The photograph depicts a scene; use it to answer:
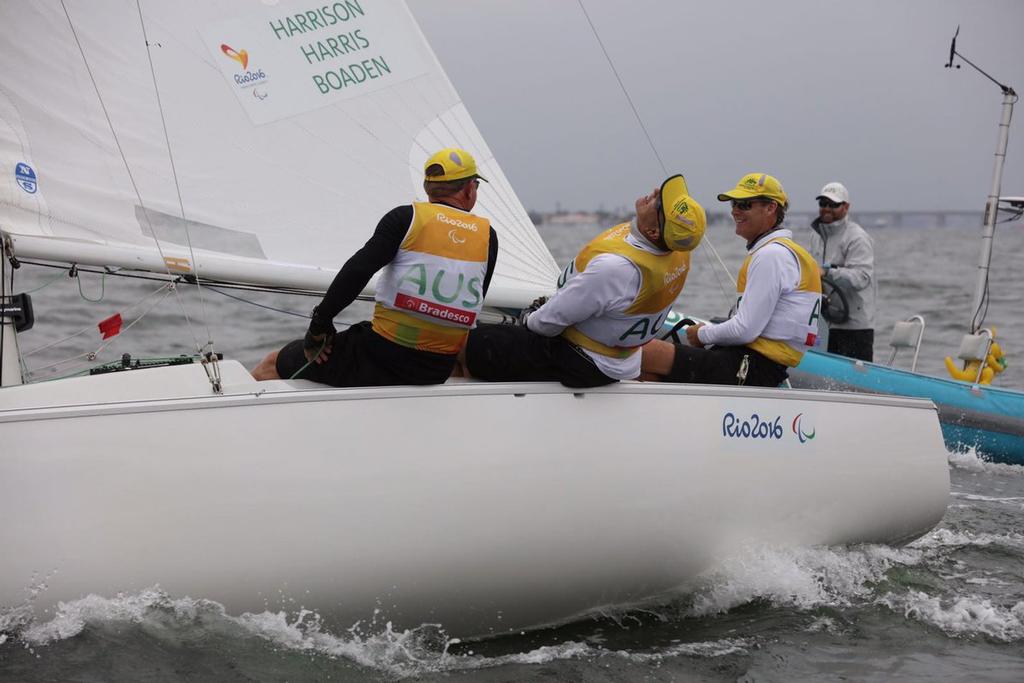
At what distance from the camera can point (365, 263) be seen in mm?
3443

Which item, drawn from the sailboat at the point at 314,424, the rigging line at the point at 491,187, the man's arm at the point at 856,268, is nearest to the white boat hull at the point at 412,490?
the sailboat at the point at 314,424

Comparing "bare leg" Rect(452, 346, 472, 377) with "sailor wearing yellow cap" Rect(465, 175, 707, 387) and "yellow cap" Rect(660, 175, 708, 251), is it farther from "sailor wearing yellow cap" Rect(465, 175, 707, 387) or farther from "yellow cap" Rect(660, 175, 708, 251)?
"yellow cap" Rect(660, 175, 708, 251)

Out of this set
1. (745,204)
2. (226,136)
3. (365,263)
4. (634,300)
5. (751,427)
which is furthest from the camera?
(226,136)

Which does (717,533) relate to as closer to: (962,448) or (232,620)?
(232,620)

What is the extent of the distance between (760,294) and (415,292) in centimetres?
138

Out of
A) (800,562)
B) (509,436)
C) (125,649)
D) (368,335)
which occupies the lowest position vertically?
(125,649)

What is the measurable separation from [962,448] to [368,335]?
4388 mm

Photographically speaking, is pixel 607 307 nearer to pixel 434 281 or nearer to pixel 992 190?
pixel 434 281

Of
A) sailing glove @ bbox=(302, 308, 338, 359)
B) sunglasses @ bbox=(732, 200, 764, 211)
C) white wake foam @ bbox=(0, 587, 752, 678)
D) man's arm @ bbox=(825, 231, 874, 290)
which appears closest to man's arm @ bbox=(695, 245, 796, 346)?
sunglasses @ bbox=(732, 200, 764, 211)

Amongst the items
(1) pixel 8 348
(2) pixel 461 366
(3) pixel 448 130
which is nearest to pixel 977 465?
(3) pixel 448 130

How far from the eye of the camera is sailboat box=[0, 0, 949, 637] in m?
3.17

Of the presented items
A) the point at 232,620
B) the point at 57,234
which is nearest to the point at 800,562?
the point at 232,620

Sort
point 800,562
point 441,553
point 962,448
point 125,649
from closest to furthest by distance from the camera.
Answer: point 125,649, point 441,553, point 800,562, point 962,448

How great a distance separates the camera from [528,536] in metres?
3.51
